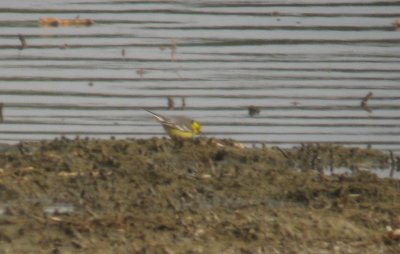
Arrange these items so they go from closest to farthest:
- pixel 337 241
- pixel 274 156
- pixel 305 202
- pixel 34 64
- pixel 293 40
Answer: pixel 337 241 → pixel 305 202 → pixel 274 156 → pixel 34 64 → pixel 293 40

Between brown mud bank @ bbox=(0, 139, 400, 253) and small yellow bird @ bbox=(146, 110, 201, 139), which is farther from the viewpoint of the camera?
small yellow bird @ bbox=(146, 110, 201, 139)

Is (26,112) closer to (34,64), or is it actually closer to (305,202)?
(34,64)

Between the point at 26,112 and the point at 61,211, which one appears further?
the point at 26,112

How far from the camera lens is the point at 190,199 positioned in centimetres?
1162

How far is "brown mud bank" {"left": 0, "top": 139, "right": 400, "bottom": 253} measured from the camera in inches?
398

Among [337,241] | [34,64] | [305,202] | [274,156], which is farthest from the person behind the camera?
[34,64]

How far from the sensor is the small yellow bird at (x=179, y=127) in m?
14.2

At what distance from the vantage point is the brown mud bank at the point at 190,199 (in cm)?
1012

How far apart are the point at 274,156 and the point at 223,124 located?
2.48 metres

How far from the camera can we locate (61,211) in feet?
36.0

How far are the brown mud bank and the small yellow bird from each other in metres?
0.51

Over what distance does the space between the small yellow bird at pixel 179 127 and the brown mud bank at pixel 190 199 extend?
514mm

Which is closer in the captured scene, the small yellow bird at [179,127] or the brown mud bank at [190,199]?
the brown mud bank at [190,199]

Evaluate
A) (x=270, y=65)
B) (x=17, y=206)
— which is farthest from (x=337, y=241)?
(x=270, y=65)
